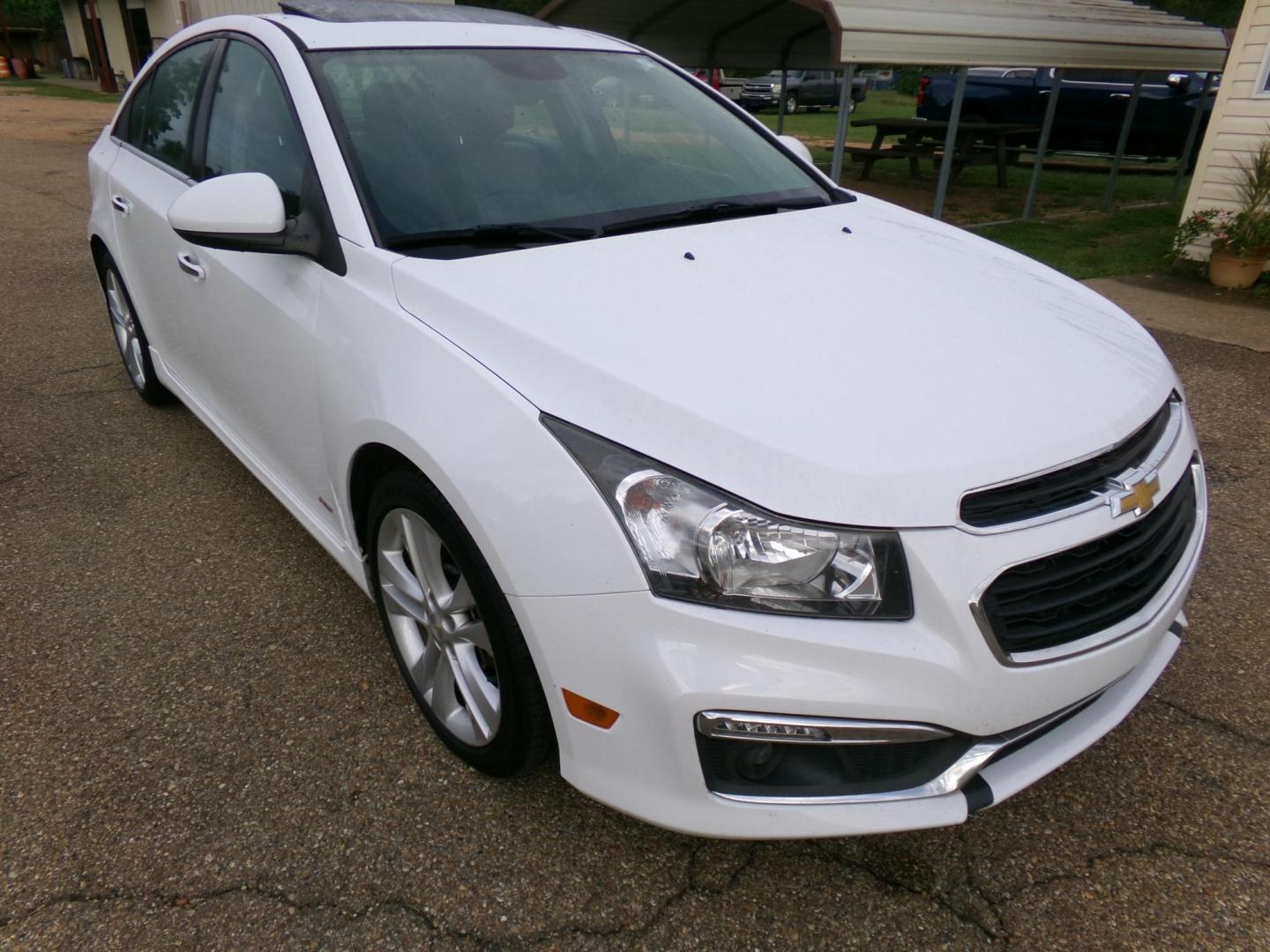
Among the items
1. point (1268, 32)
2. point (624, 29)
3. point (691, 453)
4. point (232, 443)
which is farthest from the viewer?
Answer: point (624, 29)

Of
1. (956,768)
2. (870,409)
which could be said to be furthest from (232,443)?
(956,768)

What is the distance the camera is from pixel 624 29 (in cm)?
1066

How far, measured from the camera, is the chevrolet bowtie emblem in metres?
1.70

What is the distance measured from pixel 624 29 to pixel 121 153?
8.21m

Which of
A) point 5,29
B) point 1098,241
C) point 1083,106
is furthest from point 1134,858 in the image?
point 5,29

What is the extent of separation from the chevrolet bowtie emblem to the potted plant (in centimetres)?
644

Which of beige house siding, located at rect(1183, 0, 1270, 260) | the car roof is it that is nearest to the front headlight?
the car roof

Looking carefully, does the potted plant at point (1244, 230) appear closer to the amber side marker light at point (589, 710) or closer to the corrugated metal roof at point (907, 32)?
the corrugated metal roof at point (907, 32)

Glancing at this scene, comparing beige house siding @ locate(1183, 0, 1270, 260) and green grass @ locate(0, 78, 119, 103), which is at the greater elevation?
beige house siding @ locate(1183, 0, 1270, 260)

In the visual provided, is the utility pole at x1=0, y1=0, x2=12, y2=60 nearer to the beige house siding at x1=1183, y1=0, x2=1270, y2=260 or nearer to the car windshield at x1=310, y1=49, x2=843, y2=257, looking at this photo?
the beige house siding at x1=1183, y1=0, x2=1270, y2=260

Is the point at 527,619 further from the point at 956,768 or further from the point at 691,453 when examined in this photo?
the point at 956,768

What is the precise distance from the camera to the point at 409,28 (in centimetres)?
274

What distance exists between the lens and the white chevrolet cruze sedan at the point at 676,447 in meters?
1.53

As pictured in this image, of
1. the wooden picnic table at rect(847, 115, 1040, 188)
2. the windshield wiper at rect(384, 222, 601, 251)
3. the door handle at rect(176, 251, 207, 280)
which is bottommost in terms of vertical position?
the wooden picnic table at rect(847, 115, 1040, 188)
